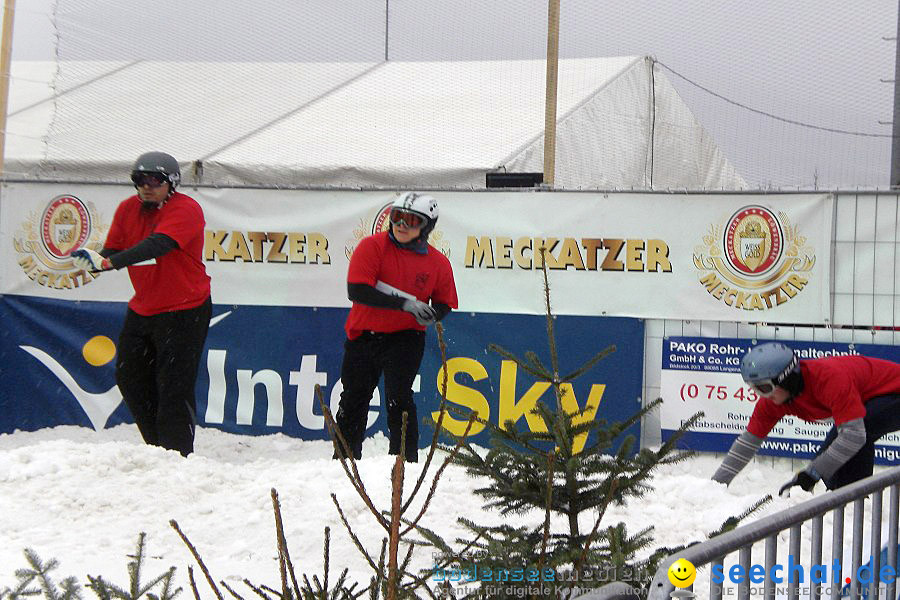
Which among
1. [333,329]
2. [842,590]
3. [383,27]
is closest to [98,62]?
[383,27]

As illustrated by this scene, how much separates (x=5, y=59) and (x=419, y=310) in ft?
15.0

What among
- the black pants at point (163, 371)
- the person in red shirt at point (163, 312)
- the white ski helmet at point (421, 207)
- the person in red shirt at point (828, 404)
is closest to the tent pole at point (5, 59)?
the person in red shirt at point (163, 312)

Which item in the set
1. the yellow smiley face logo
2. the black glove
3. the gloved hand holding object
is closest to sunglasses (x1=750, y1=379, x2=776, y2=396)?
the black glove

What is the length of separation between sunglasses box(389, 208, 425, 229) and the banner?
2.04 m

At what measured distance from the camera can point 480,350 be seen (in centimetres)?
787

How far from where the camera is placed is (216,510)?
4.95 metres

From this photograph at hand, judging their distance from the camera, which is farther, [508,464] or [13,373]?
[13,373]

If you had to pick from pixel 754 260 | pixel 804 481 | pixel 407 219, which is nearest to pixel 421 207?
pixel 407 219

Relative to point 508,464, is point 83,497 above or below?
below

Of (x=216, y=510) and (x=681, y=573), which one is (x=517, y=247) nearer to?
(x=216, y=510)

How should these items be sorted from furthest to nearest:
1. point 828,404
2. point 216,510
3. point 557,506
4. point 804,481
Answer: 1. point 828,404
2. point 804,481
3. point 216,510
4. point 557,506

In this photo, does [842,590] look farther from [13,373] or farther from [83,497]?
[13,373]

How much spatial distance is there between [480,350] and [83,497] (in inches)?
139

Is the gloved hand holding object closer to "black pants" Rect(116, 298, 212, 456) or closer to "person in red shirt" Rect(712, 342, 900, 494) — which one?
"black pants" Rect(116, 298, 212, 456)
